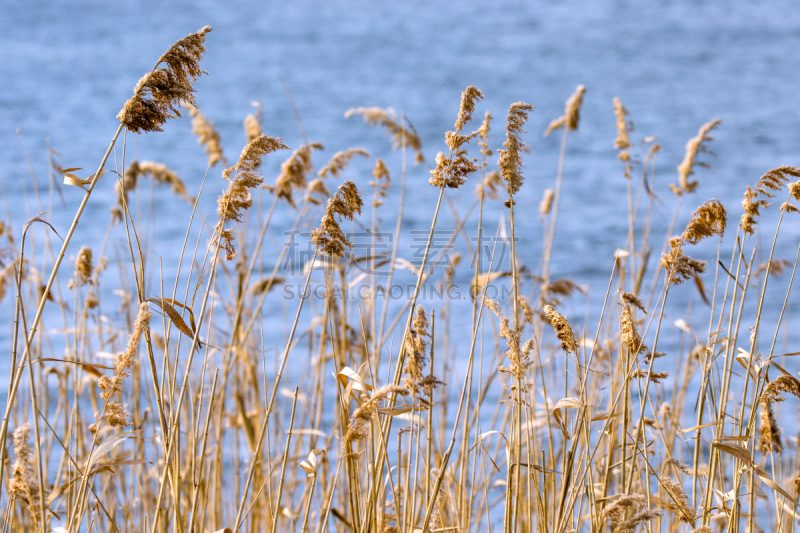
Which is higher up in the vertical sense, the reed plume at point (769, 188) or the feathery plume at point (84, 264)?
the reed plume at point (769, 188)

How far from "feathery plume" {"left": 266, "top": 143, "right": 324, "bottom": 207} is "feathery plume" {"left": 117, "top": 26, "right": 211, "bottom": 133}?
100 centimetres

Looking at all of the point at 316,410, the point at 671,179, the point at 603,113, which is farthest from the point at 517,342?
the point at 603,113

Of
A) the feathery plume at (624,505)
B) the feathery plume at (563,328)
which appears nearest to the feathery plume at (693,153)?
the feathery plume at (563,328)

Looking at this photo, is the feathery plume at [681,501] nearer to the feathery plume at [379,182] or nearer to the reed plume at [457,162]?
the reed plume at [457,162]

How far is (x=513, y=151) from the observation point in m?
1.13

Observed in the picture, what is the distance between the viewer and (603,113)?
9.02 m

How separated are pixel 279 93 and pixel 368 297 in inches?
346

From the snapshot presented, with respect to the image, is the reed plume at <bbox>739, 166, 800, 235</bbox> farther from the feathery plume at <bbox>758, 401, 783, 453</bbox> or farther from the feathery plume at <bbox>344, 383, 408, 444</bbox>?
the feathery plume at <bbox>344, 383, 408, 444</bbox>

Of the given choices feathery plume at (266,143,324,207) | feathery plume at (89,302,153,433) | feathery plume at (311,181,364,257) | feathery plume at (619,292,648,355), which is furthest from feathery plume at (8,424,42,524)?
feathery plume at (266,143,324,207)

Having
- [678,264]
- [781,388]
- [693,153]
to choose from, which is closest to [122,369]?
[678,264]

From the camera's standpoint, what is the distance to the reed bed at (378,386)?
109cm

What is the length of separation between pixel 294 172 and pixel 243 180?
0.98 m

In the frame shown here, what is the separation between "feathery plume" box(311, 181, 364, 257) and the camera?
113 centimetres

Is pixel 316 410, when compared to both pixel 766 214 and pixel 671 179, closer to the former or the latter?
pixel 766 214
